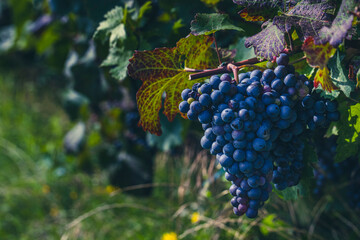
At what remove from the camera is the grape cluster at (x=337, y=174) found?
1.40 metres

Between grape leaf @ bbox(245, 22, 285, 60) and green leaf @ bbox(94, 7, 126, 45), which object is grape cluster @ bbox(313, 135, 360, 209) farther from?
green leaf @ bbox(94, 7, 126, 45)

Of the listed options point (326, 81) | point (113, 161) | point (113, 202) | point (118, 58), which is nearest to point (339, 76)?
point (326, 81)

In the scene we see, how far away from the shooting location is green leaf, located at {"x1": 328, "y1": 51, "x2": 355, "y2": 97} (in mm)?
775

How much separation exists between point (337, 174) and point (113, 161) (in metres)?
1.40

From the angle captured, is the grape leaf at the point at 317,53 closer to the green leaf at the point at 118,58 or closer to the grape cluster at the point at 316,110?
the grape cluster at the point at 316,110

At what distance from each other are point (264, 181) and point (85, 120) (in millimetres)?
1809

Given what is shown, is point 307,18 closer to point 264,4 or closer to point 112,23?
point 264,4

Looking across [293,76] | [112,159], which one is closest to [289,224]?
[293,76]

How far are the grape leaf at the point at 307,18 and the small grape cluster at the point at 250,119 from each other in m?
0.07

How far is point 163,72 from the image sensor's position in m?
0.90

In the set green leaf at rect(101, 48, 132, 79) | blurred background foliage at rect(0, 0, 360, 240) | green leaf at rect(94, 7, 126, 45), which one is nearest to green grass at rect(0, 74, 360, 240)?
blurred background foliage at rect(0, 0, 360, 240)

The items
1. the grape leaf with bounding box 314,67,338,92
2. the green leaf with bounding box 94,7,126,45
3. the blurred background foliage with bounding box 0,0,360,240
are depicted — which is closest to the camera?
the grape leaf with bounding box 314,67,338,92

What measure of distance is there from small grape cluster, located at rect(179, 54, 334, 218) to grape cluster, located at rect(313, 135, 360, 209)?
647mm

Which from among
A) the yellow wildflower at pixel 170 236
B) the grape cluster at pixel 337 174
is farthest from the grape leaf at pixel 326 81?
the yellow wildflower at pixel 170 236
